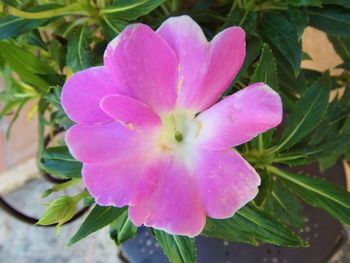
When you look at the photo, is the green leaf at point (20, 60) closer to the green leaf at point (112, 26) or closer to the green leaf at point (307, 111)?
the green leaf at point (112, 26)

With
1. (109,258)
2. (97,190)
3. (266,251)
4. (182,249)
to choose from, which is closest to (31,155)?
(109,258)

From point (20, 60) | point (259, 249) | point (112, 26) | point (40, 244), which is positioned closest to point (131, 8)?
point (112, 26)

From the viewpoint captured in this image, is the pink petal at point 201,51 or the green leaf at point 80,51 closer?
the pink petal at point 201,51

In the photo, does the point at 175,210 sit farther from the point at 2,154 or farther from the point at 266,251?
the point at 2,154

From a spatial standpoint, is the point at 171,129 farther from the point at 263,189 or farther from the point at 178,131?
the point at 263,189

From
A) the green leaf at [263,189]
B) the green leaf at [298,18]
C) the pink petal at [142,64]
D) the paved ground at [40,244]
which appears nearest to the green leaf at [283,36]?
the green leaf at [298,18]

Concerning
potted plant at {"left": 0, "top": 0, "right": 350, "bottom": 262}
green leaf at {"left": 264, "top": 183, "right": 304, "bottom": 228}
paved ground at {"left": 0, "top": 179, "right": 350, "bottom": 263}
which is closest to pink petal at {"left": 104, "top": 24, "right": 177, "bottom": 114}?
potted plant at {"left": 0, "top": 0, "right": 350, "bottom": 262}
